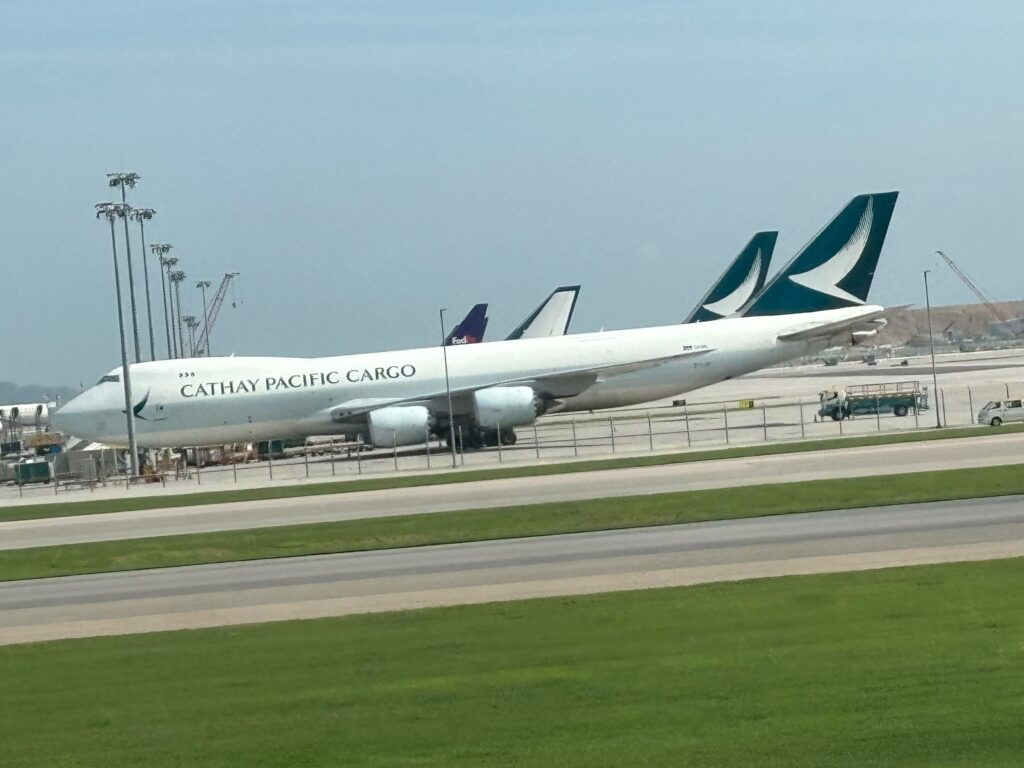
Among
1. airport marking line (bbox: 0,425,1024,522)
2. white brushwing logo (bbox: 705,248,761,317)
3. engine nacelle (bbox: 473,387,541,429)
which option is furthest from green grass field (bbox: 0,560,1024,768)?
white brushwing logo (bbox: 705,248,761,317)

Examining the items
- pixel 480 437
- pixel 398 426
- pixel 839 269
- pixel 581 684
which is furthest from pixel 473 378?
pixel 581 684

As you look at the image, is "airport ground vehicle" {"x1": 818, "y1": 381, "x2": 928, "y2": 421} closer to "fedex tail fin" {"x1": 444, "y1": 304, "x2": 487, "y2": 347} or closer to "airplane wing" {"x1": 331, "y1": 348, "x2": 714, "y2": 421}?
"airplane wing" {"x1": 331, "y1": 348, "x2": 714, "y2": 421}

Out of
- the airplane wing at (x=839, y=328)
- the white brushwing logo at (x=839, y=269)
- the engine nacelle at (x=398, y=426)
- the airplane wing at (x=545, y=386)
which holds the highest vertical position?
the white brushwing logo at (x=839, y=269)

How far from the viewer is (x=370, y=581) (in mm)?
23812

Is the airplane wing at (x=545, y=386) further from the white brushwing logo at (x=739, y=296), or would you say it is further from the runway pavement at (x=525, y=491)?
the white brushwing logo at (x=739, y=296)

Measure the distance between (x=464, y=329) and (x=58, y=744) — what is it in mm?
87154

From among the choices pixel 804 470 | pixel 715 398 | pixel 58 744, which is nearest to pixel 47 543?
pixel 804 470

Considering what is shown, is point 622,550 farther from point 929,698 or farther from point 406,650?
point 929,698

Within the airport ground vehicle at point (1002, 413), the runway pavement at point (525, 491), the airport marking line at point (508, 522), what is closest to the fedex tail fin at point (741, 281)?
the airport ground vehicle at point (1002, 413)

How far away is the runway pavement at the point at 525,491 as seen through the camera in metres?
35.7

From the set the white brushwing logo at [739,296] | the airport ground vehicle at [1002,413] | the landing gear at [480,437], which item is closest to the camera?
the airport ground vehicle at [1002,413]

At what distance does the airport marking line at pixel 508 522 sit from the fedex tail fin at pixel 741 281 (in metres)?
58.4

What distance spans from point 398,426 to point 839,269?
2223 cm

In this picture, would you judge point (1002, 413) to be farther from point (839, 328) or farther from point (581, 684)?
point (581, 684)
